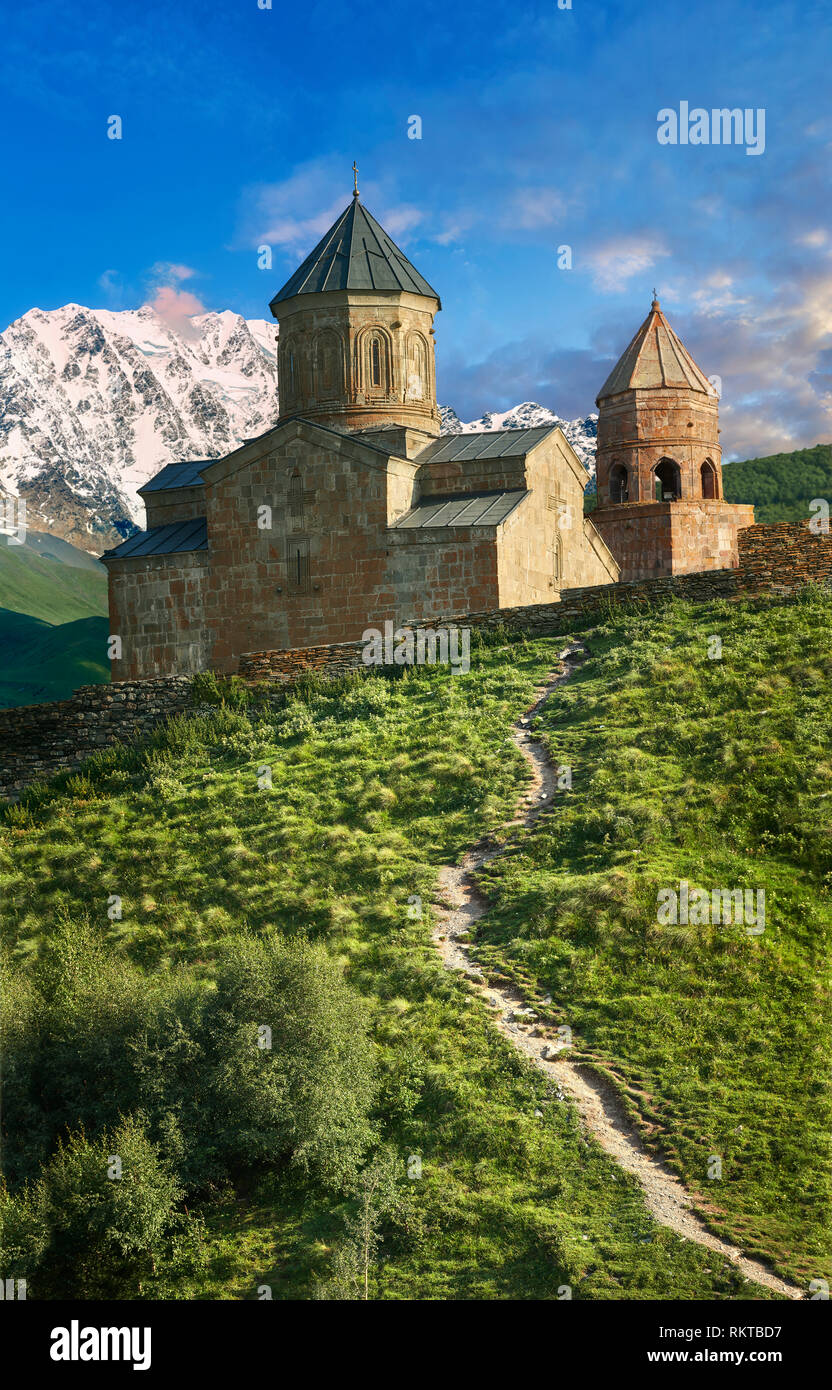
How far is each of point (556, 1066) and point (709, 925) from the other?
2057 mm

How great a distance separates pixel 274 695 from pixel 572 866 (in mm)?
7550

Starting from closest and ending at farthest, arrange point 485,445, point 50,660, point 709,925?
point 709,925, point 485,445, point 50,660

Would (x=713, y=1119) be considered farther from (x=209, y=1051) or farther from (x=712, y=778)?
(x=712, y=778)

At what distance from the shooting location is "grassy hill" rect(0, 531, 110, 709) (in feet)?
256

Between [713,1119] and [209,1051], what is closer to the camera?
[713,1119]

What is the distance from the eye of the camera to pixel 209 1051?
9289 mm

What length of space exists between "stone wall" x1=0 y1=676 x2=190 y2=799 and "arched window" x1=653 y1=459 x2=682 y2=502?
13.4m

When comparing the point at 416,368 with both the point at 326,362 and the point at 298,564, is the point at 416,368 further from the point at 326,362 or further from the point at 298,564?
the point at 298,564

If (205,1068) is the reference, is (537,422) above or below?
above

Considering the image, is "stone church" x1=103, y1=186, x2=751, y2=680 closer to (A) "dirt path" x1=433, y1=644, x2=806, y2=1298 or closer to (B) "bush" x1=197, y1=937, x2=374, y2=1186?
(A) "dirt path" x1=433, y1=644, x2=806, y2=1298

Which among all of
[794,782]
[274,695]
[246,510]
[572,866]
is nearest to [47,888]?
[274,695]

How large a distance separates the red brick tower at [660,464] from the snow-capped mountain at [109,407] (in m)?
157

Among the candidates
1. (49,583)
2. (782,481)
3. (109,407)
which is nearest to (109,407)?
(109,407)

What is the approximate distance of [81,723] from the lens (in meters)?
18.3
